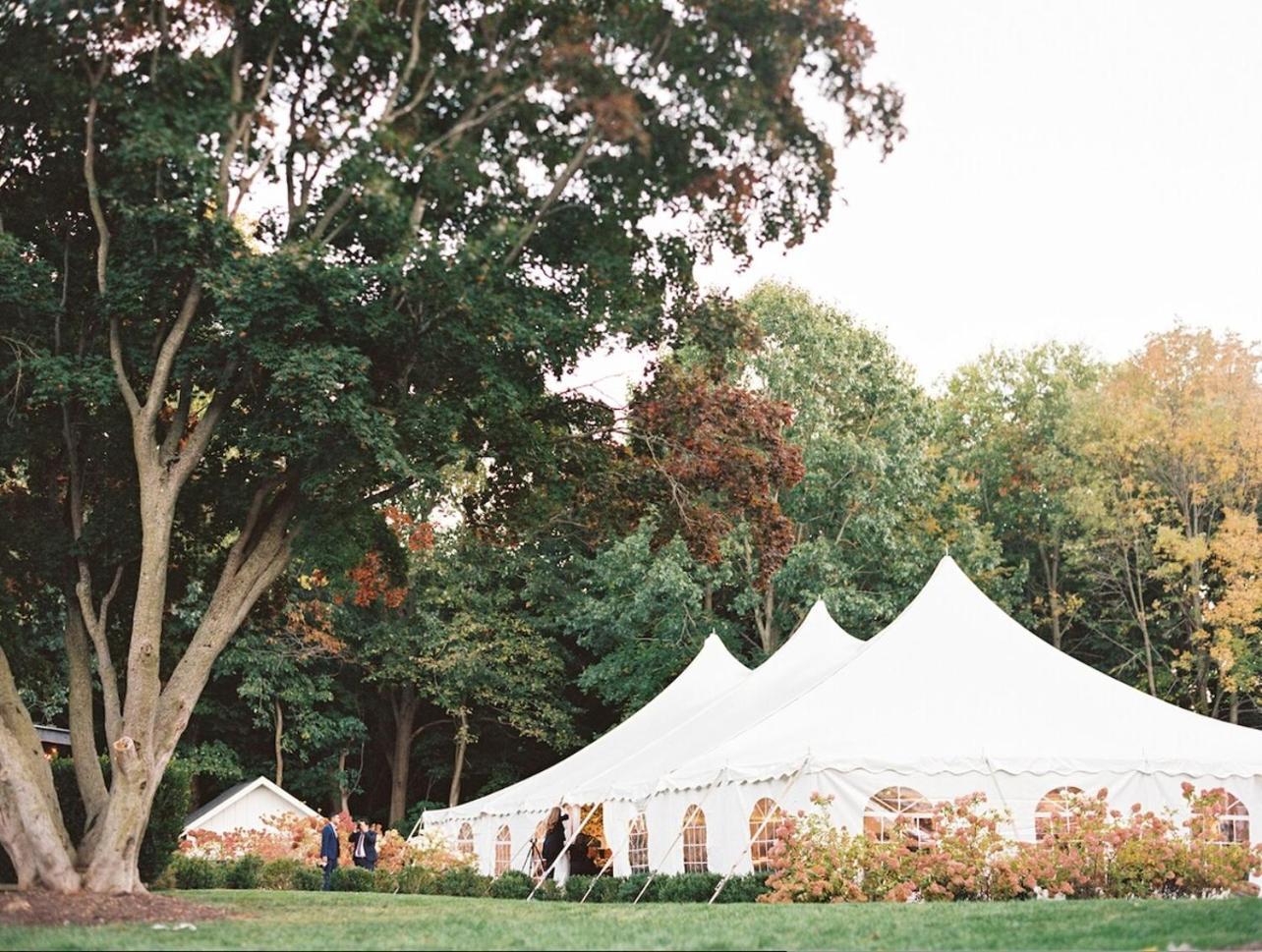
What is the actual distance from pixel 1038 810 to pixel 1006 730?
969 millimetres

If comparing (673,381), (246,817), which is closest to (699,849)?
(673,381)

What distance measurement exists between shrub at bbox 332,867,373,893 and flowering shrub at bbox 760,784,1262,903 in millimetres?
9051

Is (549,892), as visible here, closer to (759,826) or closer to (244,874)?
(759,826)

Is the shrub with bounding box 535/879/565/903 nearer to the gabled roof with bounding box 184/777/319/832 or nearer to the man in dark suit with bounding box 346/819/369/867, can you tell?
the man in dark suit with bounding box 346/819/369/867

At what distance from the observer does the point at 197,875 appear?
22.1 metres

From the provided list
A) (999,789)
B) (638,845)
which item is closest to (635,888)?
(638,845)

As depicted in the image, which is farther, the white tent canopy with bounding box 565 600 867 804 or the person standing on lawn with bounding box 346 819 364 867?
the person standing on lawn with bounding box 346 819 364 867

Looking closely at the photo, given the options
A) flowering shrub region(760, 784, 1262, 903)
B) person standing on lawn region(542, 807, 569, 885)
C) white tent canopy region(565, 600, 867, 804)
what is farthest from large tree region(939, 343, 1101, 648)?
flowering shrub region(760, 784, 1262, 903)

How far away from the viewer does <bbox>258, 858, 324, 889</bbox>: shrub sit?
77.4 feet

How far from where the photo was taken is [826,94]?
13.8m

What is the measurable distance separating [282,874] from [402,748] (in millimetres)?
15148

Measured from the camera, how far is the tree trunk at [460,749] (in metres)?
36.8

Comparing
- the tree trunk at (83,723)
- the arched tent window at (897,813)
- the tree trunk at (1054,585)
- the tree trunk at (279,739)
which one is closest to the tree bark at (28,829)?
the tree trunk at (83,723)

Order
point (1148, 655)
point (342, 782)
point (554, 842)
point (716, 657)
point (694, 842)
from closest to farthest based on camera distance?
1. point (694, 842)
2. point (554, 842)
3. point (716, 657)
4. point (1148, 655)
5. point (342, 782)
